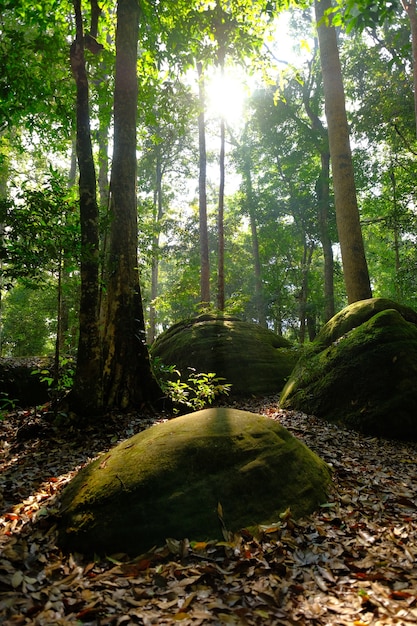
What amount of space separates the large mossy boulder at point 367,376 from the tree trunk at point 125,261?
291 centimetres

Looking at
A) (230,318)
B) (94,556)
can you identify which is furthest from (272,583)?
(230,318)

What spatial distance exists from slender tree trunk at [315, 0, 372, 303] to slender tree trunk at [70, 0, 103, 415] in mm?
5836

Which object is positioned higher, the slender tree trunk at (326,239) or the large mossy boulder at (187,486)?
the slender tree trunk at (326,239)

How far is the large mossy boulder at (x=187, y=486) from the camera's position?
9.48 feet

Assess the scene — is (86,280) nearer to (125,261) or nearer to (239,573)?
(125,261)

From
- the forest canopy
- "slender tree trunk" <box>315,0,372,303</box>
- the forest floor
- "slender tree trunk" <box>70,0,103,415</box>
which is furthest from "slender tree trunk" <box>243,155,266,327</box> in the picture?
the forest floor

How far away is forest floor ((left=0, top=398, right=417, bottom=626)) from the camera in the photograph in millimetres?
2170

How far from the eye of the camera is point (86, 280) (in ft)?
18.1

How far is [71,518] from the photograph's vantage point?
304 cm

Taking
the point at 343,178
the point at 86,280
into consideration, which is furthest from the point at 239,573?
the point at 343,178

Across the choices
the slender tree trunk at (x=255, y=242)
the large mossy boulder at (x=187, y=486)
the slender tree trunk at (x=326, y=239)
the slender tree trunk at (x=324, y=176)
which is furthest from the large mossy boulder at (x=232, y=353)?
the slender tree trunk at (x=255, y=242)

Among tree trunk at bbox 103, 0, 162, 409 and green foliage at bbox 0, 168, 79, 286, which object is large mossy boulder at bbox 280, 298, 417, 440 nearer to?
tree trunk at bbox 103, 0, 162, 409

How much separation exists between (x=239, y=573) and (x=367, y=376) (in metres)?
4.49

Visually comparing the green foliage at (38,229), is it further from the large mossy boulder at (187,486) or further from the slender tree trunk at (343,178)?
the slender tree trunk at (343,178)
